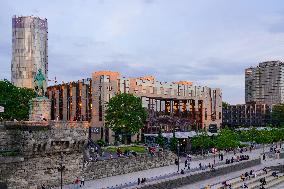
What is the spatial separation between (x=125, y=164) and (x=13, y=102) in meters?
27.9

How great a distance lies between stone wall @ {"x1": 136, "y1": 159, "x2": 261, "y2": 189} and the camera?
5424 cm

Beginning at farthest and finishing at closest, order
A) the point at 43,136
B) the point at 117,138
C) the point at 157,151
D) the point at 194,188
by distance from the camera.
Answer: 1. the point at 117,138
2. the point at 157,151
3. the point at 194,188
4. the point at 43,136

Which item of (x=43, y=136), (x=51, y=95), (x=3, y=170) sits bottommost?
(x=3, y=170)

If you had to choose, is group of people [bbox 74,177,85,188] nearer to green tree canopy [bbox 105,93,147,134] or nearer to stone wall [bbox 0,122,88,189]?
stone wall [bbox 0,122,88,189]

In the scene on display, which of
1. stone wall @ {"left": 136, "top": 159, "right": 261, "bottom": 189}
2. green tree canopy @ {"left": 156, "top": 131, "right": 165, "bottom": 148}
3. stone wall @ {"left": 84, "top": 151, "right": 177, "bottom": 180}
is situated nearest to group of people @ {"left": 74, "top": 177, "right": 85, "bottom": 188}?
stone wall @ {"left": 84, "top": 151, "right": 177, "bottom": 180}

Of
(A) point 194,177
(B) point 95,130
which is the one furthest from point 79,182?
(B) point 95,130

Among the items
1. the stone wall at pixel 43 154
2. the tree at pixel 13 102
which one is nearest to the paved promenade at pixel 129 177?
the stone wall at pixel 43 154

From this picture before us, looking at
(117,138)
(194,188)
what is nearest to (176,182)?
(194,188)

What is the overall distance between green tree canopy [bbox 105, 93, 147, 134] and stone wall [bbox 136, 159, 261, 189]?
24.2m

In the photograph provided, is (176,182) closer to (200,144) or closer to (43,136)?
(43,136)

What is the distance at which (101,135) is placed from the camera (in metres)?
102

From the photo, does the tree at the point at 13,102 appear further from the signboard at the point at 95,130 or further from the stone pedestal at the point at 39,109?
the stone pedestal at the point at 39,109

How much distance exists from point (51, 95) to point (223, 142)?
54566 millimetres

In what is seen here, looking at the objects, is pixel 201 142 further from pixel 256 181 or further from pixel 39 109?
pixel 39 109
